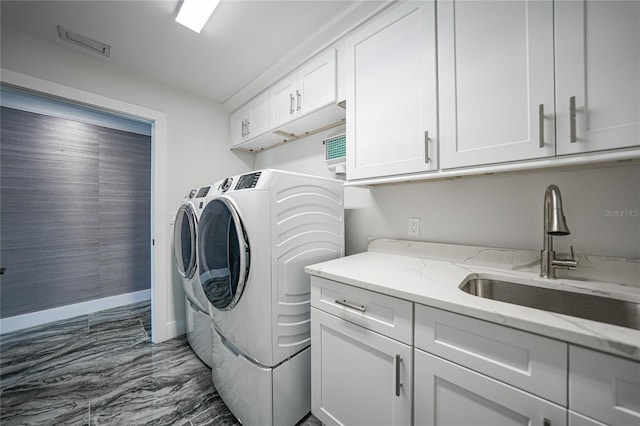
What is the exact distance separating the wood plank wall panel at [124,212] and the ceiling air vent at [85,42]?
157 cm

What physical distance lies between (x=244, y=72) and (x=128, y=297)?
11.1ft

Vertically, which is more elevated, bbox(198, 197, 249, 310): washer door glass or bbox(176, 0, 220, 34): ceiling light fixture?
bbox(176, 0, 220, 34): ceiling light fixture

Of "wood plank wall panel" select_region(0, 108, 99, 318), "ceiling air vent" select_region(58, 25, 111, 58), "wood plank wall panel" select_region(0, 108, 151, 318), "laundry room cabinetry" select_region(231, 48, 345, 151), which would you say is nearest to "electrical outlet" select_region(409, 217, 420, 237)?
"laundry room cabinetry" select_region(231, 48, 345, 151)

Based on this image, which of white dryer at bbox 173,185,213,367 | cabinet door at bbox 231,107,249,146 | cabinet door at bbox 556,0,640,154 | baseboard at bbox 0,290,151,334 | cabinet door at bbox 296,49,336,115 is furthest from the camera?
cabinet door at bbox 231,107,249,146

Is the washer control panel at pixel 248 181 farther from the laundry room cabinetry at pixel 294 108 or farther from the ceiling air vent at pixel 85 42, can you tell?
the ceiling air vent at pixel 85 42

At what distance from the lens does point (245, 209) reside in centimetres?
122

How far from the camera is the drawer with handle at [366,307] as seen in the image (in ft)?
2.92

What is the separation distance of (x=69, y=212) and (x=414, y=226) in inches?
153

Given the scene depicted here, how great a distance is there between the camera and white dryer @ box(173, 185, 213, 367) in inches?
69.8

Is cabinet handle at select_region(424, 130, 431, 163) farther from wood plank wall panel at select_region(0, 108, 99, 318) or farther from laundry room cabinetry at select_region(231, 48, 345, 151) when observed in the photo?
wood plank wall panel at select_region(0, 108, 99, 318)

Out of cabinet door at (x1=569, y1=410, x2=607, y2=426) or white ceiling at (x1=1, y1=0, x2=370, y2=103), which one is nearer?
cabinet door at (x1=569, y1=410, x2=607, y2=426)

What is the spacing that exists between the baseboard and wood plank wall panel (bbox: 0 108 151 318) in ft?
0.20

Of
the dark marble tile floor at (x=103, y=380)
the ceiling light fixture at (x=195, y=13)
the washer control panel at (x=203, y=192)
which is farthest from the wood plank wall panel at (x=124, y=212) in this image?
the ceiling light fixture at (x=195, y=13)

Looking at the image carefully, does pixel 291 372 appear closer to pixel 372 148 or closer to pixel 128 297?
pixel 372 148
